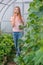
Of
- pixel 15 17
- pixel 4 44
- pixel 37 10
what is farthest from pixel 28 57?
pixel 15 17

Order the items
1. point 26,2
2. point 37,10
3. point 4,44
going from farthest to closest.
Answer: point 26,2
point 4,44
point 37,10

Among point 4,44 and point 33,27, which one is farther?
point 4,44

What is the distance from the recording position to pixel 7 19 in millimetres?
8625

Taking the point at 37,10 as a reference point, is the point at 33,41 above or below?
below

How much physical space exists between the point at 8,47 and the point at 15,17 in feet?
2.85

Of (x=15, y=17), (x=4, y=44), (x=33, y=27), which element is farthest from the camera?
(x=15, y=17)

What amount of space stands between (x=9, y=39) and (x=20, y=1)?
1.24 m

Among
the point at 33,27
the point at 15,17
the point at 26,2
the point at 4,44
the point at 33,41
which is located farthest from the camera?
the point at 26,2

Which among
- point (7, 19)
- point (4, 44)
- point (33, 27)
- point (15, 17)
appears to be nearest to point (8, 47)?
point (4, 44)

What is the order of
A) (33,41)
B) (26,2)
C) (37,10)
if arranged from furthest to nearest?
(26,2) → (33,41) → (37,10)

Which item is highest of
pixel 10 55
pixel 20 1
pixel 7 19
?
pixel 20 1

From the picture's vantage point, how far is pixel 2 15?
865 centimetres

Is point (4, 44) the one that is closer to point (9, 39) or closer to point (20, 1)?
point (9, 39)

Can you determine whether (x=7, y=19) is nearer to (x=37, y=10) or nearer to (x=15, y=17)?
(x=15, y=17)
